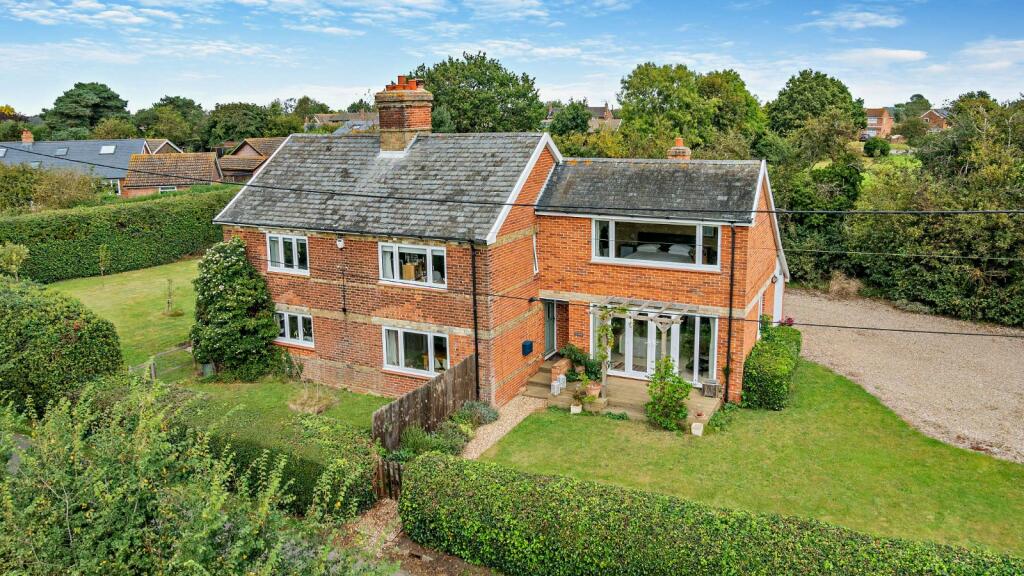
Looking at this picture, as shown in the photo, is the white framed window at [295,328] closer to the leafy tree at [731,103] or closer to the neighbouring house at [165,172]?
the neighbouring house at [165,172]

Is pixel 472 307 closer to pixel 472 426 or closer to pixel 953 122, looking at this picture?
pixel 472 426

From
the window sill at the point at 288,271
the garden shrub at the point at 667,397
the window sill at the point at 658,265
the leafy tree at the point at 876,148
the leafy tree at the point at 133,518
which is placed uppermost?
the leafy tree at the point at 876,148

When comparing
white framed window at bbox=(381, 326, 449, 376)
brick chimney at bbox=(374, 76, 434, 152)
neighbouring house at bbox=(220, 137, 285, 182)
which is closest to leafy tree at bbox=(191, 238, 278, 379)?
white framed window at bbox=(381, 326, 449, 376)

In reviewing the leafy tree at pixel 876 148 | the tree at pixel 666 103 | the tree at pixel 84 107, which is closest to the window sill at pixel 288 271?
the tree at pixel 666 103

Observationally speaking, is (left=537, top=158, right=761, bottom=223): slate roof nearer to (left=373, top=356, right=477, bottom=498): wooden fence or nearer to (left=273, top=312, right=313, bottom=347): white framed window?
(left=373, top=356, right=477, bottom=498): wooden fence

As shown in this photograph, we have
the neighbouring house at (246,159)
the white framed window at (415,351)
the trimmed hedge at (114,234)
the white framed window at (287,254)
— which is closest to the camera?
the white framed window at (415,351)

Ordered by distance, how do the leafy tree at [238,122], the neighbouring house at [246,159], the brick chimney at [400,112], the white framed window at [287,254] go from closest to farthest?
the white framed window at [287,254] < the brick chimney at [400,112] < the neighbouring house at [246,159] < the leafy tree at [238,122]

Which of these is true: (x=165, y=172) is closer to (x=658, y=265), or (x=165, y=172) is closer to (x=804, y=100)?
(x=658, y=265)

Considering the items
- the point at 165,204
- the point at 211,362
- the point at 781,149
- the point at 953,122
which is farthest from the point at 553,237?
the point at 781,149
